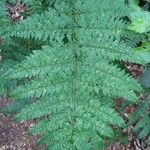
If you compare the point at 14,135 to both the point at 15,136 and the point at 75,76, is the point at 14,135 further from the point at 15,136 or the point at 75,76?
the point at 75,76

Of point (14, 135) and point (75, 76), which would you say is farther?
point (14, 135)

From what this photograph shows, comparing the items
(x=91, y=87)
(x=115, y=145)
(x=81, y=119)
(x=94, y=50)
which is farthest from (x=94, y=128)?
(x=115, y=145)

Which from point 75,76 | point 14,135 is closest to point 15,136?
point 14,135

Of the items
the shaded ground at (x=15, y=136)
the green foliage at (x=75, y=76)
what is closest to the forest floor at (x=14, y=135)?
the shaded ground at (x=15, y=136)

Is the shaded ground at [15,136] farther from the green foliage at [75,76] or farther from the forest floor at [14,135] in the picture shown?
the green foliage at [75,76]

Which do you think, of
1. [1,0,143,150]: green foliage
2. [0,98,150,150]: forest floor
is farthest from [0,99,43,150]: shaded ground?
[1,0,143,150]: green foliage

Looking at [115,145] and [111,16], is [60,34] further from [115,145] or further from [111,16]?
[115,145]

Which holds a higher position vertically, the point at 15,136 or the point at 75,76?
the point at 75,76

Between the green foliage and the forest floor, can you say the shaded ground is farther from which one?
the green foliage
